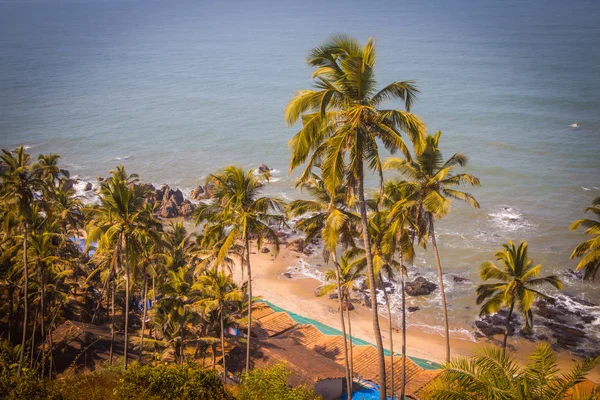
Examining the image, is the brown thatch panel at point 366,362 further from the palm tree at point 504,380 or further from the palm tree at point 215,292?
the palm tree at point 504,380

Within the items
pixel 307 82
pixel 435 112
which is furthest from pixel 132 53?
pixel 435 112

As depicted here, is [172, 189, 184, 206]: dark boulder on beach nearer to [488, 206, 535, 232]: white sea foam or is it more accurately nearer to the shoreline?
the shoreline

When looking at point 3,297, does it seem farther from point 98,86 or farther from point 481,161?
point 98,86

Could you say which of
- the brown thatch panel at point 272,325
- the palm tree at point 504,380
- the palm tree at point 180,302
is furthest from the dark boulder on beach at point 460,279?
the palm tree at point 504,380

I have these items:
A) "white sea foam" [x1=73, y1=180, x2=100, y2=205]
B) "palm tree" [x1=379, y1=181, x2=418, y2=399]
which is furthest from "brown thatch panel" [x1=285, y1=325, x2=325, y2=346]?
"white sea foam" [x1=73, y1=180, x2=100, y2=205]

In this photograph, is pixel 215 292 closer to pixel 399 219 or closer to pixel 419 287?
pixel 399 219
